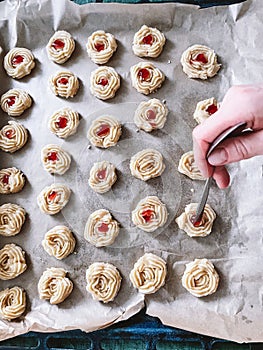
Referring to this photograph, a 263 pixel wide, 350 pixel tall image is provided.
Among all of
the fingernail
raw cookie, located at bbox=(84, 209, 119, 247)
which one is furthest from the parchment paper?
the fingernail

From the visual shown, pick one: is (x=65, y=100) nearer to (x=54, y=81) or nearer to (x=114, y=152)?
(x=54, y=81)

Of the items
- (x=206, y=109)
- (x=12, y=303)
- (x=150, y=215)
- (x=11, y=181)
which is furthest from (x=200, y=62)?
(x=12, y=303)

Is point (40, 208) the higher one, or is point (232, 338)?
point (40, 208)

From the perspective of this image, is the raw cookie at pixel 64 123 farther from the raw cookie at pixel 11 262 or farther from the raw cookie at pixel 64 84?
the raw cookie at pixel 11 262

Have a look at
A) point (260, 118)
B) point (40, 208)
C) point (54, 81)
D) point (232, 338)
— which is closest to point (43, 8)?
point (54, 81)

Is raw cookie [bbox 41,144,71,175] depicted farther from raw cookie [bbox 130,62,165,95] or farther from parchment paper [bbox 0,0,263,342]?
raw cookie [bbox 130,62,165,95]

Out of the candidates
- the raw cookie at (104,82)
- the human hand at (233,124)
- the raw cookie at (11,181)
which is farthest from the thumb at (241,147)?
the raw cookie at (11,181)
